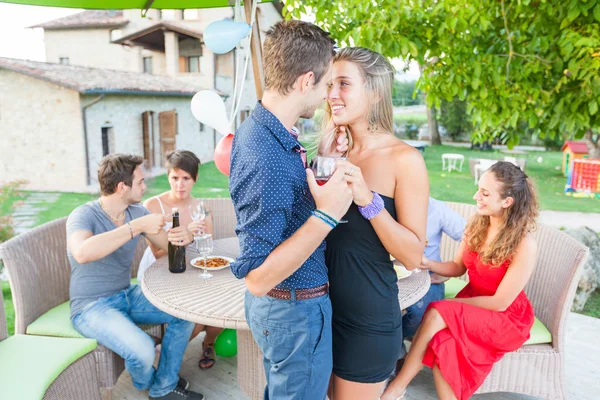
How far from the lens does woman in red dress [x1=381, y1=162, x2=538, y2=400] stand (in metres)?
2.27

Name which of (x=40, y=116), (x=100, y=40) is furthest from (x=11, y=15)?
(x=100, y=40)

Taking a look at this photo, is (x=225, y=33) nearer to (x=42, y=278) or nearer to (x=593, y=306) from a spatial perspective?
(x=42, y=278)

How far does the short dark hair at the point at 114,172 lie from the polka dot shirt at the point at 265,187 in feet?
5.22

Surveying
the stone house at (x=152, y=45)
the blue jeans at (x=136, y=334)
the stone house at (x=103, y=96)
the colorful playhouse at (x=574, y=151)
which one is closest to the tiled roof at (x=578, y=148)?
the colorful playhouse at (x=574, y=151)

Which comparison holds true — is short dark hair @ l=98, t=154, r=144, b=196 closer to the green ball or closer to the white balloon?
the white balloon

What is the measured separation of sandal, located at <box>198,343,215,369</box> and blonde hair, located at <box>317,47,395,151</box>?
6.70 feet

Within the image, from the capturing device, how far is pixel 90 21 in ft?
63.2

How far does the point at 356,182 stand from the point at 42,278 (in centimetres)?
221

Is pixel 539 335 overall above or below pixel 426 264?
below

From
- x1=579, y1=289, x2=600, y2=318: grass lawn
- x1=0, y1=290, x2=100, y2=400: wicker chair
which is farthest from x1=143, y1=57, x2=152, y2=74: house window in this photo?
x1=0, y1=290, x2=100, y2=400: wicker chair

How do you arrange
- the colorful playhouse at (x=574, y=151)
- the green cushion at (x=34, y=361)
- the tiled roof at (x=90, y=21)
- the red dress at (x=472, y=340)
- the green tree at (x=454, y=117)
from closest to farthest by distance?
the green cushion at (x=34, y=361)
the red dress at (x=472, y=340)
the colorful playhouse at (x=574, y=151)
the tiled roof at (x=90, y=21)
the green tree at (x=454, y=117)

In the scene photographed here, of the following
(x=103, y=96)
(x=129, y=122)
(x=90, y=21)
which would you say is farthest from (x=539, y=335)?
(x=90, y=21)

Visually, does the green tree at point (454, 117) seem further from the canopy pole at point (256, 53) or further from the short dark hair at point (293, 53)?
the short dark hair at point (293, 53)

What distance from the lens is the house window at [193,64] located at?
18.6 metres
